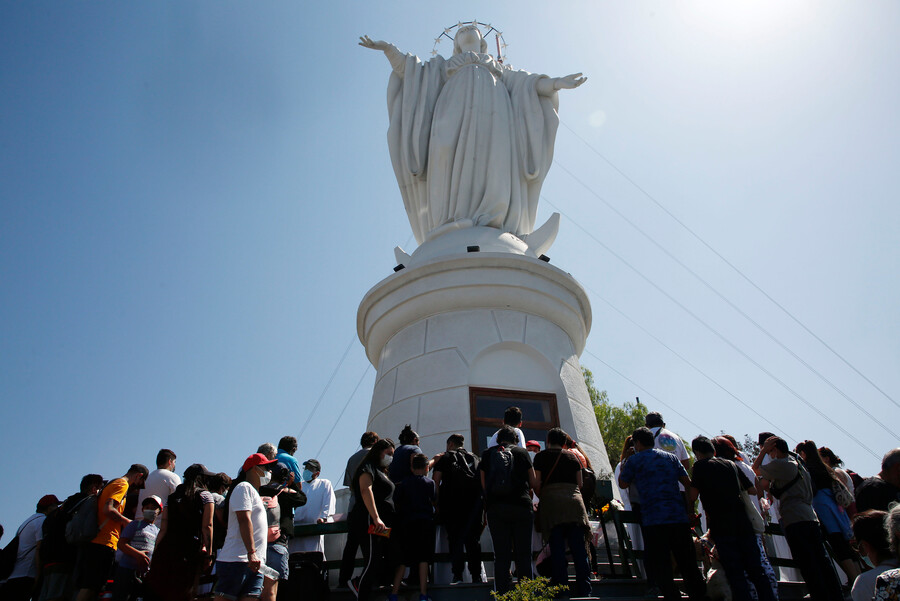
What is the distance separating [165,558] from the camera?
15.1ft

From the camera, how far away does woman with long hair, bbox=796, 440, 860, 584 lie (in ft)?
18.8

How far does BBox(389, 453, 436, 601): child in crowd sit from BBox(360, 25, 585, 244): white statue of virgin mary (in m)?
6.17

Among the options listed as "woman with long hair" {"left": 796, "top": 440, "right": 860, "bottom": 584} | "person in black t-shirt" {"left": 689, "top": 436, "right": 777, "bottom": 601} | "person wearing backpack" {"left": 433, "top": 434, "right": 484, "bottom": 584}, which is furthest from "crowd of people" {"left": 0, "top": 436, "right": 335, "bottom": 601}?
"woman with long hair" {"left": 796, "top": 440, "right": 860, "bottom": 584}

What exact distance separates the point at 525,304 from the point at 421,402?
2.08 meters

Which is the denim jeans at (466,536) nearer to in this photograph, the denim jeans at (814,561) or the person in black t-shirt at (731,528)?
the person in black t-shirt at (731,528)

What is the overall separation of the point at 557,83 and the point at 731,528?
9158 mm

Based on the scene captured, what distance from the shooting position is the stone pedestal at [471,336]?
9.05 metres

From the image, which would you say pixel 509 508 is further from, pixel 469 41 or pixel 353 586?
pixel 469 41

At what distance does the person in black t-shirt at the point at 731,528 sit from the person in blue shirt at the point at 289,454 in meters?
3.27

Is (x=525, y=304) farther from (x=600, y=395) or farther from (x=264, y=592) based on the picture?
(x=600, y=395)

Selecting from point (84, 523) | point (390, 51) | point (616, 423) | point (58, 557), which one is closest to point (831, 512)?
point (84, 523)

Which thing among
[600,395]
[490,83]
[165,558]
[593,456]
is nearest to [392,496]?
[165,558]

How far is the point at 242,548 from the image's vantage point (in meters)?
4.55

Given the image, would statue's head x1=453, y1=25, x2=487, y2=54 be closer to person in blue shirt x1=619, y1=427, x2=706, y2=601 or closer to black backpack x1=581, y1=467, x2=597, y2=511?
black backpack x1=581, y1=467, x2=597, y2=511
